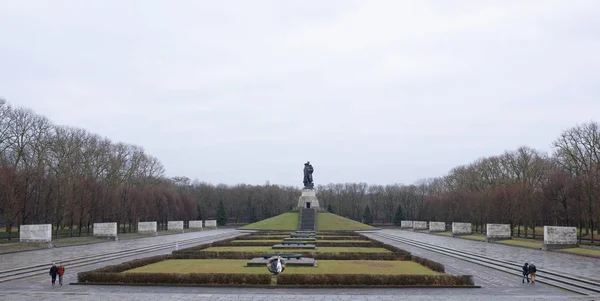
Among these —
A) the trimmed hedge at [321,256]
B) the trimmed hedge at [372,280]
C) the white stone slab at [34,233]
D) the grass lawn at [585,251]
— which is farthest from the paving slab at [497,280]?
the white stone slab at [34,233]

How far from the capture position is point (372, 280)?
765 inches

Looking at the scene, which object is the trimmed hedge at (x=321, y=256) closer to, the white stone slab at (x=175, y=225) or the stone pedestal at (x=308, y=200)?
the white stone slab at (x=175, y=225)

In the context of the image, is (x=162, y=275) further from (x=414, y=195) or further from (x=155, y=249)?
(x=414, y=195)

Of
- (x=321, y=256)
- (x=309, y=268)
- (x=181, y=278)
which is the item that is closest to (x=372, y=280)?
(x=309, y=268)

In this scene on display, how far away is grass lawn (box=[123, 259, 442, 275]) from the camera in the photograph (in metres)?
22.5

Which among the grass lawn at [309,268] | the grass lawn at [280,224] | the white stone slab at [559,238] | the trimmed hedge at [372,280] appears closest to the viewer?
the trimmed hedge at [372,280]

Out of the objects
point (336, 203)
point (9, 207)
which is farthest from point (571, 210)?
point (336, 203)

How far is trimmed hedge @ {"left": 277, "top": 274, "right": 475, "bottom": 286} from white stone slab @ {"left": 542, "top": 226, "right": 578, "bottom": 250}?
19.7m

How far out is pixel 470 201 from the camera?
63.7 metres

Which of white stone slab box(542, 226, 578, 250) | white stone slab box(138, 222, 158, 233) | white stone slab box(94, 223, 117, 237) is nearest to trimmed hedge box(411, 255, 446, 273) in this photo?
white stone slab box(542, 226, 578, 250)

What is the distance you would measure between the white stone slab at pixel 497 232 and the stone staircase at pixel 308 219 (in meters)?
23.3

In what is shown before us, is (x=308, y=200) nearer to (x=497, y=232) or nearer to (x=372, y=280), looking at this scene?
(x=497, y=232)

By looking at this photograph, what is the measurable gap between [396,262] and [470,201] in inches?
1594

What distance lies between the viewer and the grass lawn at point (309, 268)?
73.8 feet
